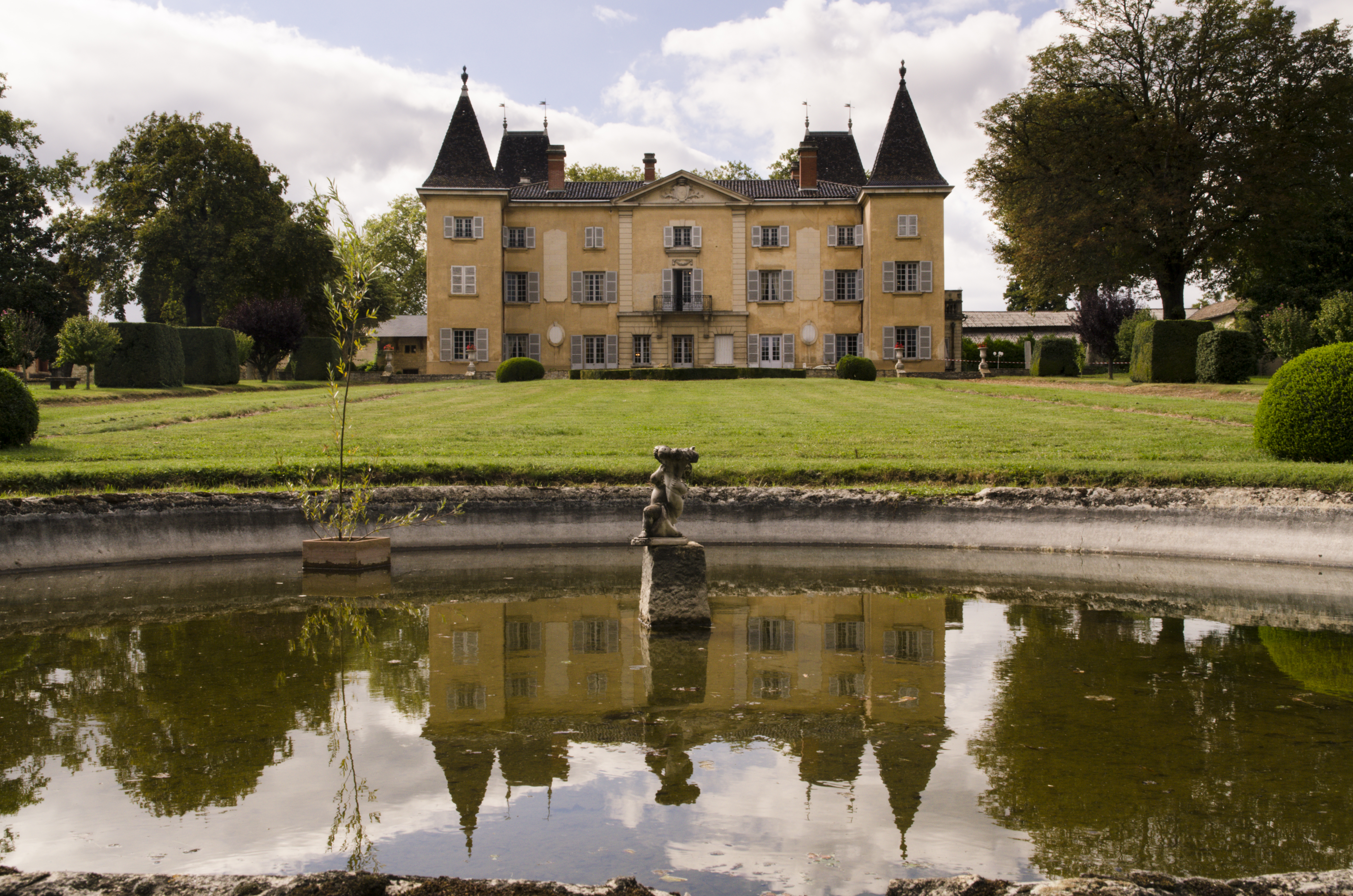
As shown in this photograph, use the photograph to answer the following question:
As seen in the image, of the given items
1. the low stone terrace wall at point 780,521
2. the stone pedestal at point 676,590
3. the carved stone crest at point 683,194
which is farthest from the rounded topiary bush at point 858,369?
the stone pedestal at point 676,590

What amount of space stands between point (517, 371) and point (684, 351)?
38.2ft

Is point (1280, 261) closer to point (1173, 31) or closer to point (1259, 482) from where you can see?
point (1173, 31)

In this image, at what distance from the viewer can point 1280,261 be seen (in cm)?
3325

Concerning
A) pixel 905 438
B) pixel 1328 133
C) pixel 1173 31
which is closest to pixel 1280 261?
pixel 1328 133

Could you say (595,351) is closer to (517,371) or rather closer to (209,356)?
(517,371)

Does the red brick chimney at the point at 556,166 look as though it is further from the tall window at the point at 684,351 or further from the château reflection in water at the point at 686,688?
the château reflection in water at the point at 686,688

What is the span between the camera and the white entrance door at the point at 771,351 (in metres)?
42.0

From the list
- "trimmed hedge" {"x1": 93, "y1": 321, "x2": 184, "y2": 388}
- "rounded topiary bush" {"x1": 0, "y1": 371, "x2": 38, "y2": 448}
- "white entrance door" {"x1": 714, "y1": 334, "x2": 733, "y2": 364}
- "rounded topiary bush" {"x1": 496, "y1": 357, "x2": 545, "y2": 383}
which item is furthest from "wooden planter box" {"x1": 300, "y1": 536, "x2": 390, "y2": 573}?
"white entrance door" {"x1": 714, "y1": 334, "x2": 733, "y2": 364}

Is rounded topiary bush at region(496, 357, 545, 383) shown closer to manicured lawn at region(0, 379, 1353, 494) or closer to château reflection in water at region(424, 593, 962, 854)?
manicured lawn at region(0, 379, 1353, 494)

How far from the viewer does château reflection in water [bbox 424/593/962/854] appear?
12.9 feet

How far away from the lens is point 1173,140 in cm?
3044

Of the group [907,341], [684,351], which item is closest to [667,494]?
[907,341]

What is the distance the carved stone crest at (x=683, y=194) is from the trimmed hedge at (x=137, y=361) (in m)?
21.9

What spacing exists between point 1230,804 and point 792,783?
1.64 meters
